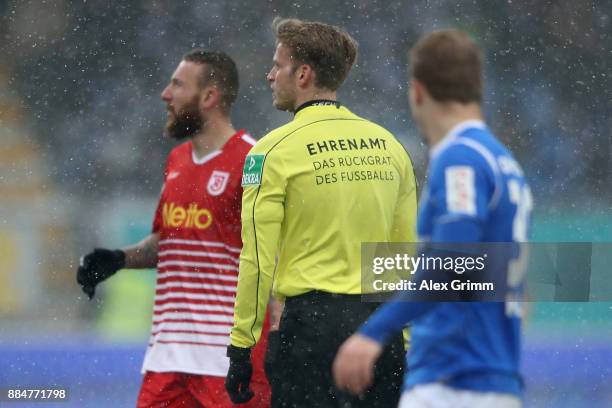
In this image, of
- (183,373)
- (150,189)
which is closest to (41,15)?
(150,189)

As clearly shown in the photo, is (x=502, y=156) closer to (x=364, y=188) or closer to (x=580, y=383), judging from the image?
(x=364, y=188)

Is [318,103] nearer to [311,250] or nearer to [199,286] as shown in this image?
[311,250]

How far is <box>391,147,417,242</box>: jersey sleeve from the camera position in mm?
4113

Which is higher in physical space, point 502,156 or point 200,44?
point 200,44

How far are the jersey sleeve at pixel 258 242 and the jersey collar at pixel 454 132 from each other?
128 cm

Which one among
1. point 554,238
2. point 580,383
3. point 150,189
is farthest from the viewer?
point 150,189

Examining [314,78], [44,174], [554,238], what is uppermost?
[44,174]

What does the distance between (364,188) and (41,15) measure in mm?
9823

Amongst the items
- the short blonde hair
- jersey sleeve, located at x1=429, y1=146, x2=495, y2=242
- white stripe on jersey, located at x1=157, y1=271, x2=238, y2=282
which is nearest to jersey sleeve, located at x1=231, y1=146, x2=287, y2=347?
the short blonde hair

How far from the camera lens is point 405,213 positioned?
4129mm

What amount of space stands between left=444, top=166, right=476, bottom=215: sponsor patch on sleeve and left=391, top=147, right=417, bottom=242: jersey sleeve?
1.53 meters

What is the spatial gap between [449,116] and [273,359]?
61.8 inches

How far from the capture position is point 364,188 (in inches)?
157

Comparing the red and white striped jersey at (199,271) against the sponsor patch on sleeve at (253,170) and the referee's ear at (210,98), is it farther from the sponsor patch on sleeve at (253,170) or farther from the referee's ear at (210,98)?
the sponsor patch on sleeve at (253,170)
